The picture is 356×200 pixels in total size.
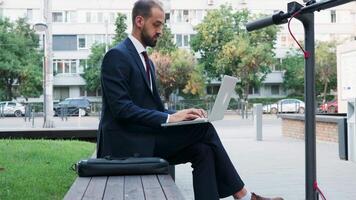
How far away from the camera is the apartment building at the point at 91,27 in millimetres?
59375

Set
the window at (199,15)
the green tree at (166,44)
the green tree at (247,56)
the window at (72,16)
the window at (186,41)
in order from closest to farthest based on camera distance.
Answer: the green tree at (247,56), the green tree at (166,44), the window at (186,41), the window at (72,16), the window at (199,15)

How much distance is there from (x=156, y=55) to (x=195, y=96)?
6.24 m

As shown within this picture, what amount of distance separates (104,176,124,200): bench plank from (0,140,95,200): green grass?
6.72 feet

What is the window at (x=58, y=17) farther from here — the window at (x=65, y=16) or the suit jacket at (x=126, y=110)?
the suit jacket at (x=126, y=110)

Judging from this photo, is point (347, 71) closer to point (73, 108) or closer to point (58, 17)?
point (73, 108)

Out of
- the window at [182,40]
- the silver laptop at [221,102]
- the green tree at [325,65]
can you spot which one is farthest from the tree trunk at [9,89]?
the silver laptop at [221,102]

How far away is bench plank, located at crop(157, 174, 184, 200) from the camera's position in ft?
7.99

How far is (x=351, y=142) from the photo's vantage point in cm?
971

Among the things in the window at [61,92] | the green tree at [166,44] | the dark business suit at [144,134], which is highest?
the green tree at [166,44]

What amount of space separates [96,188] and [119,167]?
13.7 inches

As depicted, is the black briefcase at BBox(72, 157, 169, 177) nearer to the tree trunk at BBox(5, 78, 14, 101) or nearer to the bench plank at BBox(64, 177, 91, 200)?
the bench plank at BBox(64, 177, 91, 200)

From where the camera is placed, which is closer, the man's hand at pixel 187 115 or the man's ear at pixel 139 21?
the man's hand at pixel 187 115

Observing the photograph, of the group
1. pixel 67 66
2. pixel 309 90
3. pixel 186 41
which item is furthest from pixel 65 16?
pixel 309 90

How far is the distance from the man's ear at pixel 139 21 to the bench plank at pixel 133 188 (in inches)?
37.4
